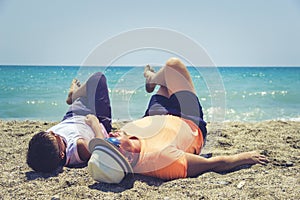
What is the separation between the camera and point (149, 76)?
324cm

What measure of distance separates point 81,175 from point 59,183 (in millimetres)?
188

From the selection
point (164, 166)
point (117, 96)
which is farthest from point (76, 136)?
point (117, 96)

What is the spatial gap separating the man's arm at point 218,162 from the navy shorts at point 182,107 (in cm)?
41

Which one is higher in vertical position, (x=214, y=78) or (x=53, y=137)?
(x=214, y=78)

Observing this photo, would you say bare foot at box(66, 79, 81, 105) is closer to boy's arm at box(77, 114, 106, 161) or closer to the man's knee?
boy's arm at box(77, 114, 106, 161)

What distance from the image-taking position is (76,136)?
286cm

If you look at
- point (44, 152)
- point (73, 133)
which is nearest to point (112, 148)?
point (44, 152)

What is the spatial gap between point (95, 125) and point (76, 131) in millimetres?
189

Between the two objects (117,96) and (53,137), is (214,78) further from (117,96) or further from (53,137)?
(53,137)

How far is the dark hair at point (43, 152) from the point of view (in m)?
2.51

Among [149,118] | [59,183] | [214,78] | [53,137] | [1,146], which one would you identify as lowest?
[1,146]

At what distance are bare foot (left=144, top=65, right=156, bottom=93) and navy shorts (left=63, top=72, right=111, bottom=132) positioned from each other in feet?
1.44

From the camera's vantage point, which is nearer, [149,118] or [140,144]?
[140,144]

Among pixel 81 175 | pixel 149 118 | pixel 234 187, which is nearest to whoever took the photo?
pixel 234 187
